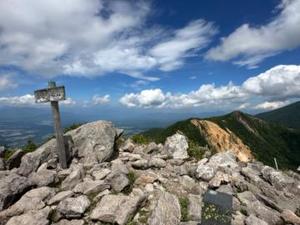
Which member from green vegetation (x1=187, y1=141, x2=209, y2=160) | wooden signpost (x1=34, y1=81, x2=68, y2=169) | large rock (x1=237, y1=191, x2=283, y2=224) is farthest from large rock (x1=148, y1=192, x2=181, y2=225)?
green vegetation (x1=187, y1=141, x2=209, y2=160)

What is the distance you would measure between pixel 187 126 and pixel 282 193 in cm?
12174

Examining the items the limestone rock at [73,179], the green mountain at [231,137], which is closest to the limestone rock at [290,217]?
the limestone rock at [73,179]

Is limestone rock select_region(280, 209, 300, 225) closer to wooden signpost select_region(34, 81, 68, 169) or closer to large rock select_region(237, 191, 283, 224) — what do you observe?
large rock select_region(237, 191, 283, 224)

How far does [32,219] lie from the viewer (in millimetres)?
9906

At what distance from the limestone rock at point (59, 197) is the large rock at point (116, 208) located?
4.66 ft

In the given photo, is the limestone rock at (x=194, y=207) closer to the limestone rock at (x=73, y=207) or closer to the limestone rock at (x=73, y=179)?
the limestone rock at (x=73, y=207)

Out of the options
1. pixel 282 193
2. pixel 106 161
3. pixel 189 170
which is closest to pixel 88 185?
pixel 106 161

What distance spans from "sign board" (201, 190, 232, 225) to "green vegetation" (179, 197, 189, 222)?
26.5 inches

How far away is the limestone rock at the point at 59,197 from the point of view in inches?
440

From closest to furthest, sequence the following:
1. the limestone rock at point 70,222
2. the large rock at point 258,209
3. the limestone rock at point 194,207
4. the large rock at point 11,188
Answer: the limestone rock at point 70,222 < the limestone rock at point 194,207 < the large rock at point 258,209 < the large rock at point 11,188

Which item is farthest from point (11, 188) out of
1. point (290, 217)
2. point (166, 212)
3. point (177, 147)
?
point (290, 217)

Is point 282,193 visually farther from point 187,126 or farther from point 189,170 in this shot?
point 187,126

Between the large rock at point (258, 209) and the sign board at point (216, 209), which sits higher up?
the sign board at point (216, 209)

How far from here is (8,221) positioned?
10016mm
